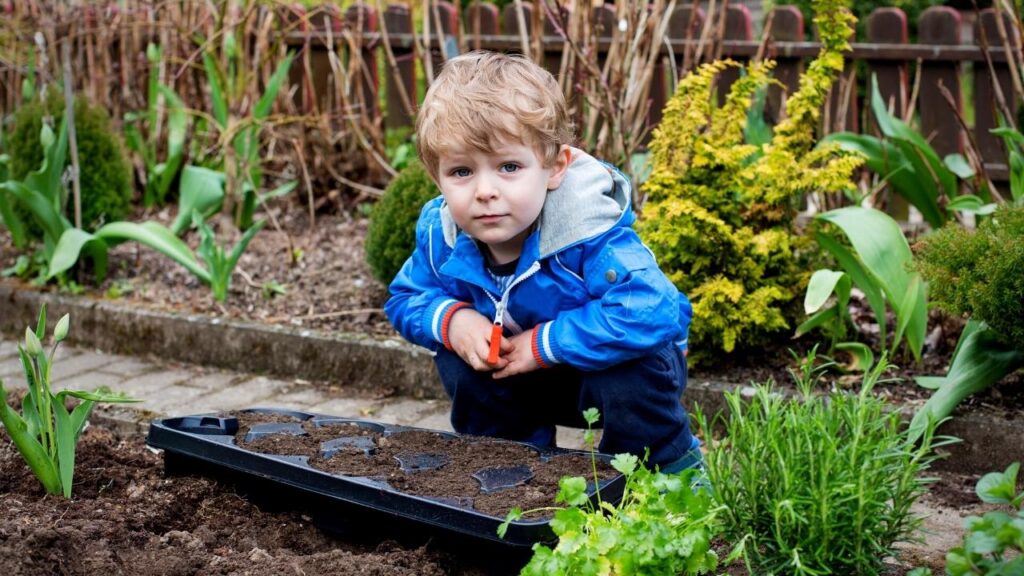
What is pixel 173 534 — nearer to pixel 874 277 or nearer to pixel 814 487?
pixel 814 487

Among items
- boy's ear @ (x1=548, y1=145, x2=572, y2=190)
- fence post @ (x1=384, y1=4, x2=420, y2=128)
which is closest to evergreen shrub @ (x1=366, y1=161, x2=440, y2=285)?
boy's ear @ (x1=548, y1=145, x2=572, y2=190)

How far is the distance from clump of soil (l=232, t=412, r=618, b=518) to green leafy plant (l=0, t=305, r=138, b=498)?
1.19 feet

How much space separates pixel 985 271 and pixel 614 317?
0.98 metres

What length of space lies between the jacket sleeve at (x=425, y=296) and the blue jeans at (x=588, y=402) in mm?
109

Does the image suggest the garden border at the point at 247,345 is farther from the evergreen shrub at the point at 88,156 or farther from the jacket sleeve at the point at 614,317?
the jacket sleeve at the point at 614,317

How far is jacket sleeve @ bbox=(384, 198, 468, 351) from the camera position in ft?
9.65

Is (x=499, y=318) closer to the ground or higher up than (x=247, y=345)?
higher up

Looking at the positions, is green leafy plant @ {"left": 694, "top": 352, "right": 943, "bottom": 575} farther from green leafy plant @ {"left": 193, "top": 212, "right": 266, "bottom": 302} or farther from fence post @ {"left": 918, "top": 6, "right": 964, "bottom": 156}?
fence post @ {"left": 918, "top": 6, "right": 964, "bottom": 156}

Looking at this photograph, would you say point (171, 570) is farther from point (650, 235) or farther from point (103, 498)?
point (650, 235)

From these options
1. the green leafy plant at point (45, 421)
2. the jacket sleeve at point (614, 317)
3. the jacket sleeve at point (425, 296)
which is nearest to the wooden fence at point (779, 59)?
the jacket sleeve at point (425, 296)

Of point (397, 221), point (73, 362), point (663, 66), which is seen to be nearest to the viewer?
point (397, 221)

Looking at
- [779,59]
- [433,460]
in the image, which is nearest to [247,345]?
[433,460]

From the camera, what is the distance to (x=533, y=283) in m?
2.82

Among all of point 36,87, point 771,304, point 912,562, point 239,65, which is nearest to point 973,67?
point 771,304
